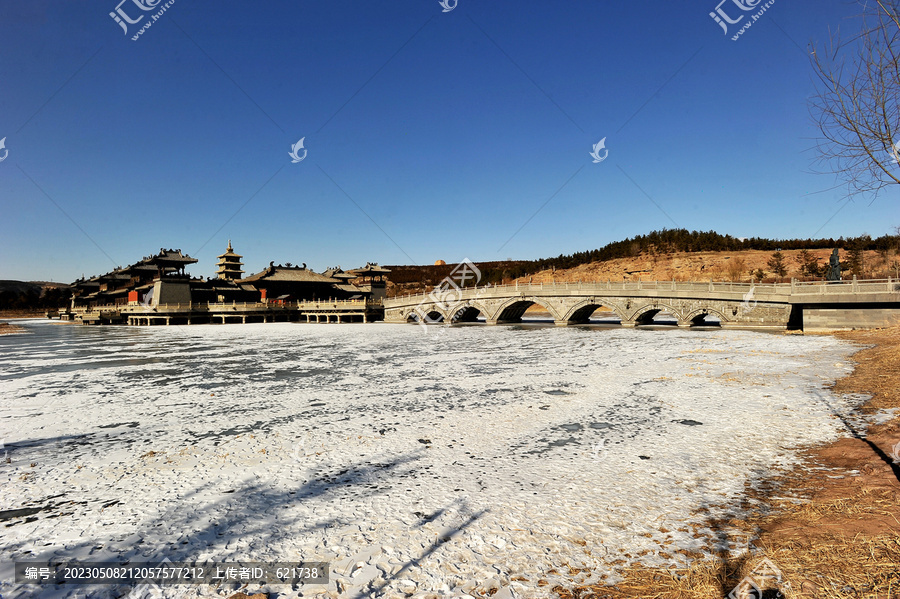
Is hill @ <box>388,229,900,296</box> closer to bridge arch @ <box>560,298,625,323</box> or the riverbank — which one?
bridge arch @ <box>560,298,625,323</box>

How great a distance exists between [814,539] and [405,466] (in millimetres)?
5032

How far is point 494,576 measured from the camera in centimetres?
417

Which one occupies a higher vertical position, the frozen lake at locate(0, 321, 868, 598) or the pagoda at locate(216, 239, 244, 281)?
the pagoda at locate(216, 239, 244, 281)

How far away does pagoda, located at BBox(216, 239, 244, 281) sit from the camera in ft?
207

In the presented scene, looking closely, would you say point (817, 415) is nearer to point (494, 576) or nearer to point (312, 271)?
point (494, 576)

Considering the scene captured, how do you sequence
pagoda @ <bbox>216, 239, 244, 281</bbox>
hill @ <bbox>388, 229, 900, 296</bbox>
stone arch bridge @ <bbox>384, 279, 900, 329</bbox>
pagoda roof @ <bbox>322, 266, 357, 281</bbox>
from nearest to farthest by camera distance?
1. stone arch bridge @ <bbox>384, 279, 900, 329</bbox>
2. hill @ <bbox>388, 229, 900, 296</bbox>
3. pagoda @ <bbox>216, 239, 244, 281</bbox>
4. pagoda roof @ <bbox>322, 266, 357, 281</bbox>

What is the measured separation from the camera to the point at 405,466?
23.3 ft

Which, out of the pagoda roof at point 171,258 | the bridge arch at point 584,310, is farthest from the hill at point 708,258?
the pagoda roof at point 171,258

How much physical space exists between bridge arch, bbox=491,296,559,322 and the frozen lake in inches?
973

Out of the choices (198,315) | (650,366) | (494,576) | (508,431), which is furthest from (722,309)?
(198,315)

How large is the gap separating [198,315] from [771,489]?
2312 inches

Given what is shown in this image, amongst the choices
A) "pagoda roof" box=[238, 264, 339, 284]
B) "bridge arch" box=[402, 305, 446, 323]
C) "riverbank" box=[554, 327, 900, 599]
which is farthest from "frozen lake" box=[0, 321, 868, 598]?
"pagoda roof" box=[238, 264, 339, 284]

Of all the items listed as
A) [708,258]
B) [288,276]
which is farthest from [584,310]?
[288,276]

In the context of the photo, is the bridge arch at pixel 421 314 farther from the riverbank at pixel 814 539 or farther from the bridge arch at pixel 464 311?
the riverbank at pixel 814 539
